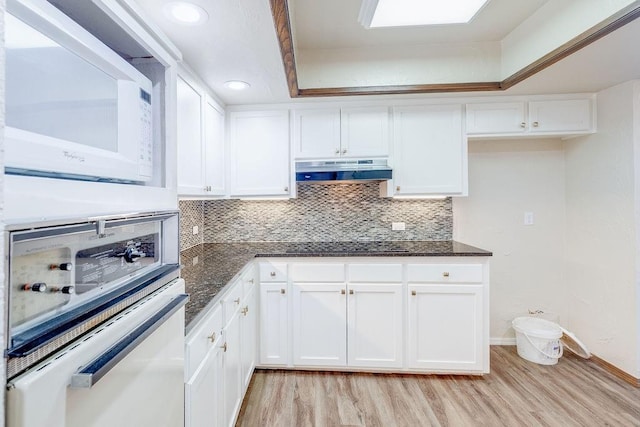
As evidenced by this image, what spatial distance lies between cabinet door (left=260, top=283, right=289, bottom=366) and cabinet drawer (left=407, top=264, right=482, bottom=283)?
3.08 feet

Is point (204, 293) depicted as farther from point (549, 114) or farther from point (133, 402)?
point (549, 114)

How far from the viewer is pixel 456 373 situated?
6.87ft

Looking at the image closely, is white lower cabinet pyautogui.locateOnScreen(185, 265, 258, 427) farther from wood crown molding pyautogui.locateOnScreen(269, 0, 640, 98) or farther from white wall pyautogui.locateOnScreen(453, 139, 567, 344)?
white wall pyautogui.locateOnScreen(453, 139, 567, 344)

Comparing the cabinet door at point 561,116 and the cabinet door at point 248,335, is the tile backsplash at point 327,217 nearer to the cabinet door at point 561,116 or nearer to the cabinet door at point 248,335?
the cabinet door at point 248,335

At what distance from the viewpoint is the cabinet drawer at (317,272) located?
2109 mm

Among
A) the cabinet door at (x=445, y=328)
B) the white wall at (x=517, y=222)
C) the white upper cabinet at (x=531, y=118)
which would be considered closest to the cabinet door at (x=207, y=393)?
the cabinet door at (x=445, y=328)

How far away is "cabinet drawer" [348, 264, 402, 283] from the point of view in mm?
2084

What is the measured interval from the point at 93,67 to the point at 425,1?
166cm

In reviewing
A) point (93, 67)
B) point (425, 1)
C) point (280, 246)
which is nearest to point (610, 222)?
point (425, 1)

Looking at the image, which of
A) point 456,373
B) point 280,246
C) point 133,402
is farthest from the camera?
point 280,246

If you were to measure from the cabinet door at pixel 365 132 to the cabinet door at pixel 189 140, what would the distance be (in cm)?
108

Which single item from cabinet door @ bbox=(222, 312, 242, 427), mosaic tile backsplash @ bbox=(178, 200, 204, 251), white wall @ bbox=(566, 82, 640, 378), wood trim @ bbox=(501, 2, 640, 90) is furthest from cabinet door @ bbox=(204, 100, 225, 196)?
white wall @ bbox=(566, 82, 640, 378)

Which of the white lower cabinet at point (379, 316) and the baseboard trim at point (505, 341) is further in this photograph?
the baseboard trim at point (505, 341)

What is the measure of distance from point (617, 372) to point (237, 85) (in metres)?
3.39
